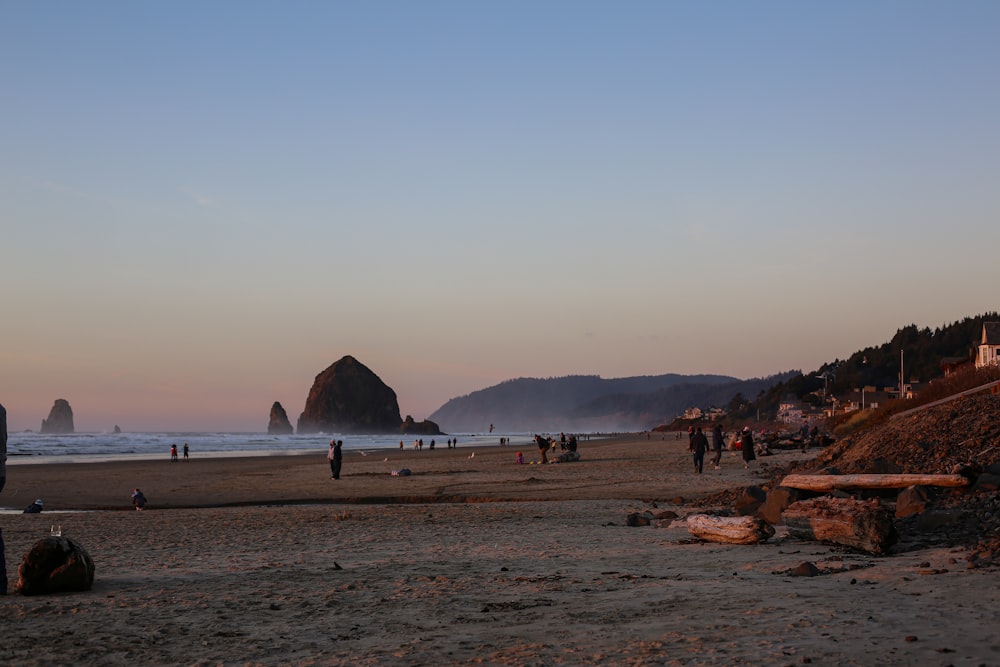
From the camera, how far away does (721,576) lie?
9.86 meters

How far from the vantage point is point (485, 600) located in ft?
29.9

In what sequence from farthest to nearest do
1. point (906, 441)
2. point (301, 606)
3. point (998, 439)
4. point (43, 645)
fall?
point (906, 441)
point (998, 439)
point (301, 606)
point (43, 645)

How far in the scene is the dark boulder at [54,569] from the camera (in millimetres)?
9547

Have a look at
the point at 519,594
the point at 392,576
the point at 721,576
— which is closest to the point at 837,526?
the point at 721,576

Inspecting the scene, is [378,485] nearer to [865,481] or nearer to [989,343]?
[865,481]

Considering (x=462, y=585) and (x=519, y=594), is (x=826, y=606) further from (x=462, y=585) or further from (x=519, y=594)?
(x=462, y=585)

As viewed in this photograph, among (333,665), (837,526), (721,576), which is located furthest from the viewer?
(837,526)

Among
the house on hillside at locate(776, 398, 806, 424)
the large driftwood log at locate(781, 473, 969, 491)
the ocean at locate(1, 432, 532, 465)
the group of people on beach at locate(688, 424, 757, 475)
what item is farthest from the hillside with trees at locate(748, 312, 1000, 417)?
the large driftwood log at locate(781, 473, 969, 491)

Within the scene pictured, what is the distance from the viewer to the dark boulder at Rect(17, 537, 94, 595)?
376 inches

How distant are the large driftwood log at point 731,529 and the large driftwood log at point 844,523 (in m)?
0.46

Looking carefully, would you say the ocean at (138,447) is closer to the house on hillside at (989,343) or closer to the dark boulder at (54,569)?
the house on hillside at (989,343)

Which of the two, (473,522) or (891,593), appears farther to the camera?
(473,522)

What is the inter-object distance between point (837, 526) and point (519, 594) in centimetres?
457

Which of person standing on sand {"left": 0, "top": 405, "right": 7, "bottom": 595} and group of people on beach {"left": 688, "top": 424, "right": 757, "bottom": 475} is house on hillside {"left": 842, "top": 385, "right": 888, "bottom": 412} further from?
person standing on sand {"left": 0, "top": 405, "right": 7, "bottom": 595}
